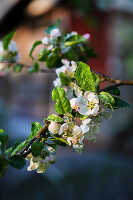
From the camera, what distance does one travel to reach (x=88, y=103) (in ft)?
1.58

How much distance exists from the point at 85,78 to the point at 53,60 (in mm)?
256

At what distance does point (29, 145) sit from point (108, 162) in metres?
3.55

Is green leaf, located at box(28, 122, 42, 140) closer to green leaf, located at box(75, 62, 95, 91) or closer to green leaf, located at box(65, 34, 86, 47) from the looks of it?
green leaf, located at box(75, 62, 95, 91)

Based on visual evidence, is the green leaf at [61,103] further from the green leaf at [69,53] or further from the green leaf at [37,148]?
the green leaf at [69,53]

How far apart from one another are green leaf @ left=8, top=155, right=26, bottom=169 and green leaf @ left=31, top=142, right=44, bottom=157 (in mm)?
33

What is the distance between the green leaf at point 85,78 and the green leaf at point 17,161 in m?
0.18

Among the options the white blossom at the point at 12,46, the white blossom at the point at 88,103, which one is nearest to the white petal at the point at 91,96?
the white blossom at the point at 88,103

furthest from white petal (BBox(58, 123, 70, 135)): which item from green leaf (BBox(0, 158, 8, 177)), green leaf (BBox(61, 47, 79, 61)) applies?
green leaf (BBox(61, 47, 79, 61))

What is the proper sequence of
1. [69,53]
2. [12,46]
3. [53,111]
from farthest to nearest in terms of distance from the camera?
[53,111] < [12,46] < [69,53]

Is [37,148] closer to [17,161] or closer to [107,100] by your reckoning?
[17,161]

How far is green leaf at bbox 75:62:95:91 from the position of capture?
508mm

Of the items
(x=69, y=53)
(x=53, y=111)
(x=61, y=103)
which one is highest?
(x=69, y=53)

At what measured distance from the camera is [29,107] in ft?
20.8

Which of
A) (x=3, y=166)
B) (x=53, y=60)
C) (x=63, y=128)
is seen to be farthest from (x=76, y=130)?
(x=53, y=60)
